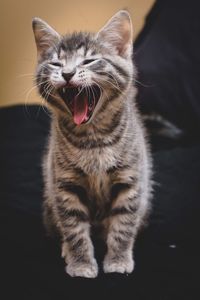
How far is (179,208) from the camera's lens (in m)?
1.58

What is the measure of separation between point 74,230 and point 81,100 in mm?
337

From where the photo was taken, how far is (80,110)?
1227mm

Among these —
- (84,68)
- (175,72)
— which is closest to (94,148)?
(84,68)

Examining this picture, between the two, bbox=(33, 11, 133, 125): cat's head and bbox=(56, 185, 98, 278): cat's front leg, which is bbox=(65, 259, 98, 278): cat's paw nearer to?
bbox=(56, 185, 98, 278): cat's front leg

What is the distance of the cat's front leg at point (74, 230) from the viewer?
125cm

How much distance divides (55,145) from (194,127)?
758 millimetres

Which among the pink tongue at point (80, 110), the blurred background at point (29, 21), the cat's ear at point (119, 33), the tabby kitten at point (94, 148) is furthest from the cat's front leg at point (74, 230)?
the blurred background at point (29, 21)

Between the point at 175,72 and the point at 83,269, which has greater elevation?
the point at 175,72

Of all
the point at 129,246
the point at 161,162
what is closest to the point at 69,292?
the point at 129,246

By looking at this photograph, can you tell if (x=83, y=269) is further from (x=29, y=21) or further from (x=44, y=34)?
(x=29, y=21)

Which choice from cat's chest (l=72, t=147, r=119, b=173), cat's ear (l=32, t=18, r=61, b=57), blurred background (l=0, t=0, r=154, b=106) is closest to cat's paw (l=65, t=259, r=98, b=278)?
cat's chest (l=72, t=147, r=119, b=173)

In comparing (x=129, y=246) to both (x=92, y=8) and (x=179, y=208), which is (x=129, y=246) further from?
(x=92, y=8)

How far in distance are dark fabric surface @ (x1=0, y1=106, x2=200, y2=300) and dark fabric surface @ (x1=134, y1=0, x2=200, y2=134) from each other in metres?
0.15

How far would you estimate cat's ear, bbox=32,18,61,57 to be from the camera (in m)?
1.30
